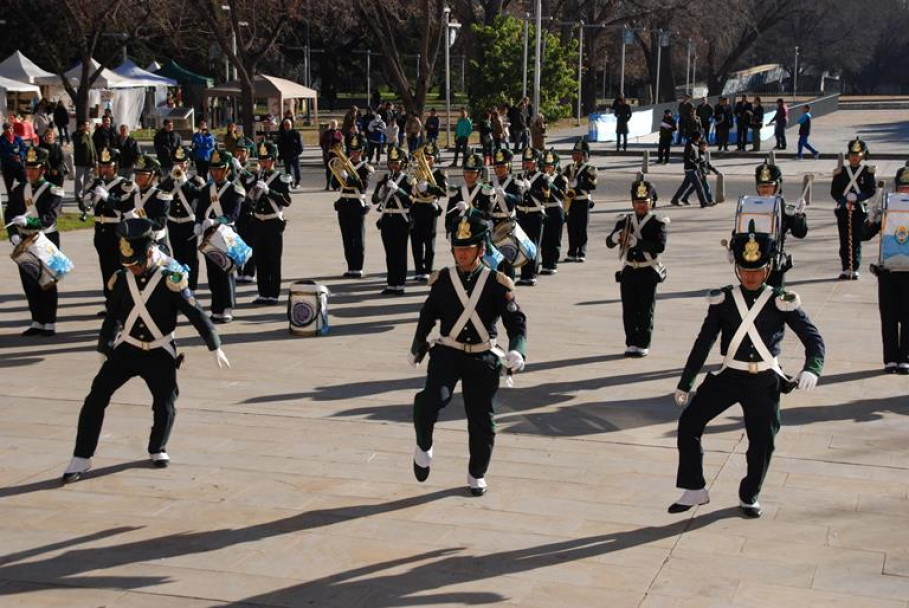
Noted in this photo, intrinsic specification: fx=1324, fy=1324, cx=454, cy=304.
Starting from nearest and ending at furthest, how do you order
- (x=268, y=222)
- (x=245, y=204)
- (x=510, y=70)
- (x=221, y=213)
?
(x=221, y=213), (x=268, y=222), (x=245, y=204), (x=510, y=70)

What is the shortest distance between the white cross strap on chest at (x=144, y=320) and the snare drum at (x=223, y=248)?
543 centimetres

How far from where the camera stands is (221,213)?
15930 mm

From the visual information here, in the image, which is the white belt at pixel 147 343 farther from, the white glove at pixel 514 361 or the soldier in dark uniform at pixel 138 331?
the white glove at pixel 514 361

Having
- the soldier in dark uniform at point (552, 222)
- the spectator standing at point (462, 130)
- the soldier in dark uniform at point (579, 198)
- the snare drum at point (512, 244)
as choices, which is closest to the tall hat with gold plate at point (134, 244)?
the snare drum at point (512, 244)

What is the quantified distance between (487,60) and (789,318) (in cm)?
3812

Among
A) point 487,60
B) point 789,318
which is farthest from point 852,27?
point 789,318

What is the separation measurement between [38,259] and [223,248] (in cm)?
206

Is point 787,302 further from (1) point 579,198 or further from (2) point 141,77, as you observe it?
(2) point 141,77

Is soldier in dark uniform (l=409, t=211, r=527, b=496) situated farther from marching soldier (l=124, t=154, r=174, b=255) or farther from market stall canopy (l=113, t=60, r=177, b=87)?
market stall canopy (l=113, t=60, r=177, b=87)

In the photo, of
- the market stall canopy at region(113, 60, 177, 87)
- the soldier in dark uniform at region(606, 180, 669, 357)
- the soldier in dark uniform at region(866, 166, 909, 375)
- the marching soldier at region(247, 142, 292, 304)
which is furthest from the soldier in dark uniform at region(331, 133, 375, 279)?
the market stall canopy at region(113, 60, 177, 87)

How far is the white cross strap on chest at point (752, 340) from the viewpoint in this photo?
28.4ft

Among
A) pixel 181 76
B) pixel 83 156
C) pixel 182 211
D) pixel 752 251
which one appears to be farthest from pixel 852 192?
pixel 181 76

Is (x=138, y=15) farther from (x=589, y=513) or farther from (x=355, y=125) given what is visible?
(x=589, y=513)

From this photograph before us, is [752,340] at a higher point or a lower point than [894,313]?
higher
